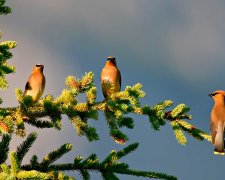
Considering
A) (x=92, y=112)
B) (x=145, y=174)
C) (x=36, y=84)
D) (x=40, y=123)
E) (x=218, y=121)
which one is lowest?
(x=145, y=174)

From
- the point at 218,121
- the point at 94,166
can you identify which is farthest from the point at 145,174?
the point at 218,121

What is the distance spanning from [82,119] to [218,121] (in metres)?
2.05

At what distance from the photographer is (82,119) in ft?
14.3

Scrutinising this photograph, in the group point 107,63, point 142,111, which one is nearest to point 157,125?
point 142,111

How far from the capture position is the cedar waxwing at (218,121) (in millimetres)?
4902

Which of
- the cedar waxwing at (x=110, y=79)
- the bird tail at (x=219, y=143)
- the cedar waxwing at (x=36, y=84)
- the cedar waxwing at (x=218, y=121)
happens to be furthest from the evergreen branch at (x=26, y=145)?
the cedar waxwing at (x=110, y=79)

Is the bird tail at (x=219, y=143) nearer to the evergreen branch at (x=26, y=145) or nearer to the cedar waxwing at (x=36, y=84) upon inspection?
the evergreen branch at (x=26, y=145)

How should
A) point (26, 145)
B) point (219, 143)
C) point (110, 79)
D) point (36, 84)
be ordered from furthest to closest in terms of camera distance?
point (110, 79) < point (36, 84) < point (219, 143) < point (26, 145)

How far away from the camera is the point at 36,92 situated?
643cm

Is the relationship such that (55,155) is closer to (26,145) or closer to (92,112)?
(26,145)

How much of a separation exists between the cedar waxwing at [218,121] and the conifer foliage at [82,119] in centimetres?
43

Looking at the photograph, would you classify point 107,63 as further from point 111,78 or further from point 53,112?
point 53,112

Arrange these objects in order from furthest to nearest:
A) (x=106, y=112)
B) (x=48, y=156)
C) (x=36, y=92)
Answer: (x=36, y=92) < (x=106, y=112) < (x=48, y=156)

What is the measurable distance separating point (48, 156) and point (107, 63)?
4.25 m
